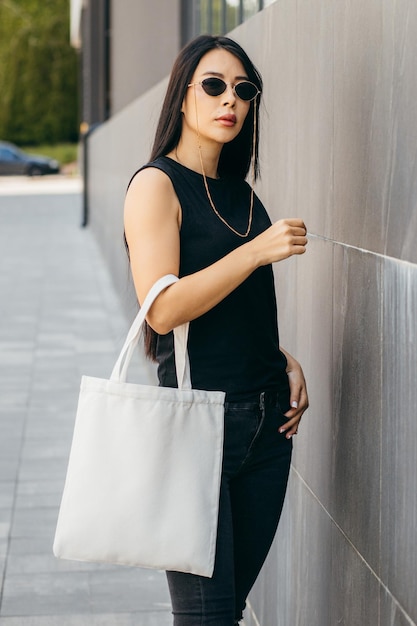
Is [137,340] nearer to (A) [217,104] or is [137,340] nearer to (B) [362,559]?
(A) [217,104]

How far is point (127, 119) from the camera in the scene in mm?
12695

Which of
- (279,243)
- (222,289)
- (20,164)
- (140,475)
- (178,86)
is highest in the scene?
(178,86)

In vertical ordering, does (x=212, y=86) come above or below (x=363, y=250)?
above

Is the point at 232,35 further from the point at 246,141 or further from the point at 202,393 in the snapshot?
the point at 202,393

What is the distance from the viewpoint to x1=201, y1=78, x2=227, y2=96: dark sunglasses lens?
2713 mm

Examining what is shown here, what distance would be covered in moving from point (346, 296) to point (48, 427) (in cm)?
493

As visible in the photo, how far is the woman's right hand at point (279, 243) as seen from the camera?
2.43 meters

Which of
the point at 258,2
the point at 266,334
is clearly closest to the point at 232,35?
the point at 266,334

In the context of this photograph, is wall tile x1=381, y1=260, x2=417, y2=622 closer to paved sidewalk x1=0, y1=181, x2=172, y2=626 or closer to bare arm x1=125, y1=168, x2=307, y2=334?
bare arm x1=125, y1=168, x2=307, y2=334

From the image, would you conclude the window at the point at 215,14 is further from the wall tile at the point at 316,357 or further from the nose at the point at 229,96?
the nose at the point at 229,96

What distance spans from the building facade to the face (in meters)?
0.28

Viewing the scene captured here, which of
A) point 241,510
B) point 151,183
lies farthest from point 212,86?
point 241,510

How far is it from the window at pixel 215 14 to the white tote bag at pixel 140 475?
14.2ft

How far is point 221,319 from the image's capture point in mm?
2662
